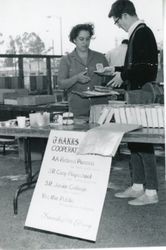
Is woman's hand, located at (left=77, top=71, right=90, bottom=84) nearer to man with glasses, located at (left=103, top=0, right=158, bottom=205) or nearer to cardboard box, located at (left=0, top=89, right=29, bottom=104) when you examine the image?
man with glasses, located at (left=103, top=0, right=158, bottom=205)

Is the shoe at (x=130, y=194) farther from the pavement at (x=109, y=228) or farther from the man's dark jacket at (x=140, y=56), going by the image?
the man's dark jacket at (x=140, y=56)

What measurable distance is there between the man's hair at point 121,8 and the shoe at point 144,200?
1388mm

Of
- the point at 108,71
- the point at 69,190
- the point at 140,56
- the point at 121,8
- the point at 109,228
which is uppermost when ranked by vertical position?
the point at 121,8

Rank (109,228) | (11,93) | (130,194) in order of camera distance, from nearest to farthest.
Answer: (109,228) < (130,194) < (11,93)

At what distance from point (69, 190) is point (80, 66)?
1.33m

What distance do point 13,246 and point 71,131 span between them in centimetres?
81

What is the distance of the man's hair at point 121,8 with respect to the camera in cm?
326

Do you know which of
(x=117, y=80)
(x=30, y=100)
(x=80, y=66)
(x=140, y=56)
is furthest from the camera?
(x=30, y=100)

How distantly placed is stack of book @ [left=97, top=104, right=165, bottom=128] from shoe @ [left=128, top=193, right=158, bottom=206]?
70 centimetres

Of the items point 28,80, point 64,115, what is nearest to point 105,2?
point 64,115

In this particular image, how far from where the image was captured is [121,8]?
129 inches

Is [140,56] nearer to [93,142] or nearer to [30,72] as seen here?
[93,142]

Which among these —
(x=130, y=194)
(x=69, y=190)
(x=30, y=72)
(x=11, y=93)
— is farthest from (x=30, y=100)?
(x=69, y=190)

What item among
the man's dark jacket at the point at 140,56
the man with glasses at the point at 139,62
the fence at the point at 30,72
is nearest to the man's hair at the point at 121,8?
the man with glasses at the point at 139,62
